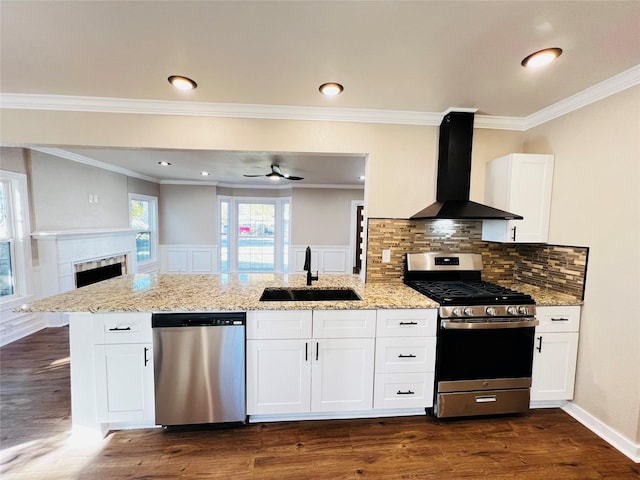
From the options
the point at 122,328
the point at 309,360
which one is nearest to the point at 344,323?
the point at 309,360

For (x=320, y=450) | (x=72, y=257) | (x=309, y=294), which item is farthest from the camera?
(x=72, y=257)

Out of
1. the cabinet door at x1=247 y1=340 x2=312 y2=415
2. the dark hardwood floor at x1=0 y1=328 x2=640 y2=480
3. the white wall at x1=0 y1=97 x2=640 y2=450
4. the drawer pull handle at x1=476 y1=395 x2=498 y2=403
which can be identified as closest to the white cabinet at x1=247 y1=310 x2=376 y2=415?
the cabinet door at x1=247 y1=340 x2=312 y2=415

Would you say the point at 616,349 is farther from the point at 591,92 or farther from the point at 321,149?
the point at 321,149

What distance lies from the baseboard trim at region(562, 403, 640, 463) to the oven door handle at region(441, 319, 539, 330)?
80 centimetres

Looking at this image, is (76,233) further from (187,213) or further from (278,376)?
(278,376)

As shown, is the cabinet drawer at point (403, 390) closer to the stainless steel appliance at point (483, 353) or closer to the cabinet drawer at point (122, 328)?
the stainless steel appliance at point (483, 353)

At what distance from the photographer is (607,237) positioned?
1.98 meters

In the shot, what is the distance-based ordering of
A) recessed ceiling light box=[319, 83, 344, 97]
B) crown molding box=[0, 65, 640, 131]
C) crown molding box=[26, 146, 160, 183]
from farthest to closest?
crown molding box=[26, 146, 160, 183] < crown molding box=[0, 65, 640, 131] < recessed ceiling light box=[319, 83, 344, 97]

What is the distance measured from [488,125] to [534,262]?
1.38 m

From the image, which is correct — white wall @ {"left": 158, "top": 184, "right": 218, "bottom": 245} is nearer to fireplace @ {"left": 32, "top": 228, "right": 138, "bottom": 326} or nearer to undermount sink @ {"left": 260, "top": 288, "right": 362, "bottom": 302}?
fireplace @ {"left": 32, "top": 228, "right": 138, "bottom": 326}

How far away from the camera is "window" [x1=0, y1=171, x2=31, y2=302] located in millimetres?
3330

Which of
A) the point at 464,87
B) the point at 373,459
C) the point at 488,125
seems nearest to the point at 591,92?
the point at 488,125

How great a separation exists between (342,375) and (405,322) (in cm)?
62

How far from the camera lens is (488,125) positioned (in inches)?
103
